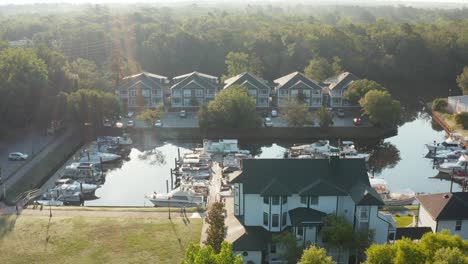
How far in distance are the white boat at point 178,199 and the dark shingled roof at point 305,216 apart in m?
10.5

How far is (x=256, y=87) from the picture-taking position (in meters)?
63.8

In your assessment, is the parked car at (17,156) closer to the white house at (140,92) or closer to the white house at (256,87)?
the white house at (140,92)

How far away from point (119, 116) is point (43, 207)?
2282 centimetres

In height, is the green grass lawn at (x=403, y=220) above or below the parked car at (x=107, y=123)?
below

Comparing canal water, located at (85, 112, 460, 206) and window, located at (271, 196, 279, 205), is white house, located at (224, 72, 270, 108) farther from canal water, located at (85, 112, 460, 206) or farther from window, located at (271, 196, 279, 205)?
window, located at (271, 196, 279, 205)

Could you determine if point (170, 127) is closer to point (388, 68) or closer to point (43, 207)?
point (43, 207)

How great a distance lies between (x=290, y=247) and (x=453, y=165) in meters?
26.1

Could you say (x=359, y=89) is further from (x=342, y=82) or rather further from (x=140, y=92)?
(x=140, y=92)

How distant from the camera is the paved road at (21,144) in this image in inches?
1706

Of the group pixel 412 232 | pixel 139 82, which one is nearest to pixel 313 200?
pixel 412 232

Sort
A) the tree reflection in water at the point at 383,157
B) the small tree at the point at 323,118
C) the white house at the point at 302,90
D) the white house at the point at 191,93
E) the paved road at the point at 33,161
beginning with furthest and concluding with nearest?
the white house at the point at 191,93 < the white house at the point at 302,90 < the small tree at the point at 323,118 < the tree reflection in water at the point at 383,157 < the paved road at the point at 33,161

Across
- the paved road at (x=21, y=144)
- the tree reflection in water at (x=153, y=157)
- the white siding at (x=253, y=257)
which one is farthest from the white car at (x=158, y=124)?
the white siding at (x=253, y=257)

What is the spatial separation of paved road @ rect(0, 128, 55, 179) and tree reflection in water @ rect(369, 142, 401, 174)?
32437mm

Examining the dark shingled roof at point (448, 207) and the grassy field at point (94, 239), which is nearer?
the grassy field at point (94, 239)
